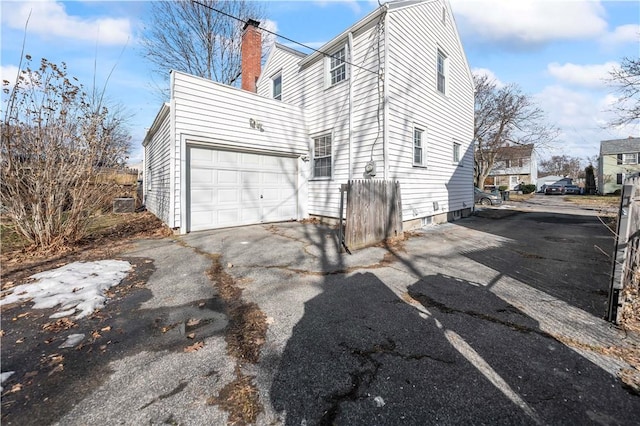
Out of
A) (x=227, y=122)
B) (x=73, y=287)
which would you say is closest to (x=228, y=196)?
(x=227, y=122)

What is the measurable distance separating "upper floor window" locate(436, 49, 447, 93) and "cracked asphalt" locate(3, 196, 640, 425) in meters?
7.97

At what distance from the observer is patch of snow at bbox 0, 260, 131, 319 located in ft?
11.3

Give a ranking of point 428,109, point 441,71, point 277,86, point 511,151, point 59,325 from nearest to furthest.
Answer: point 59,325
point 428,109
point 441,71
point 277,86
point 511,151

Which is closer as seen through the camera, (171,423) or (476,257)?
(171,423)

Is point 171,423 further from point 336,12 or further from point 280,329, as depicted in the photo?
point 336,12

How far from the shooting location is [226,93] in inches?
316

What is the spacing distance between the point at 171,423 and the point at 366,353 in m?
1.57

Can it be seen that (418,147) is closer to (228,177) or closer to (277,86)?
(228,177)

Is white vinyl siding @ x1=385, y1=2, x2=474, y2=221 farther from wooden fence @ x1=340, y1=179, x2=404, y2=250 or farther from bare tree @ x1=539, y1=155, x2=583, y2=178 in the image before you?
bare tree @ x1=539, y1=155, x2=583, y2=178

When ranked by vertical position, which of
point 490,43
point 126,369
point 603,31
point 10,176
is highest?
point 490,43

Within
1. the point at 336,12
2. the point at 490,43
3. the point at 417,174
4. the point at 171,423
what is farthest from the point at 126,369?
the point at 490,43

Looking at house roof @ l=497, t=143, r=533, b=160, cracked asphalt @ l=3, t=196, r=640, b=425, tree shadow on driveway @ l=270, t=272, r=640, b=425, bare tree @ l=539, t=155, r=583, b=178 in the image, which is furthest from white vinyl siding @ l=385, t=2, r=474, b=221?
bare tree @ l=539, t=155, r=583, b=178

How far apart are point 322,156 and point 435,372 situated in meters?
8.40

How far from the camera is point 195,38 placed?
59.8ft
